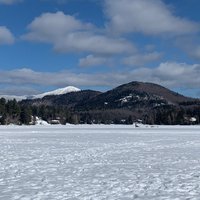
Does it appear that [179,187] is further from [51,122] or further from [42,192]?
[51,122]

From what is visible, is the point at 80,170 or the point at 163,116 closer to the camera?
the point at 80,170

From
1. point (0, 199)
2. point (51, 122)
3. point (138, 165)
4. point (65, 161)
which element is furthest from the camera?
point (51, 122)

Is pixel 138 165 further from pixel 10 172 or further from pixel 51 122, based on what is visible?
pixel 51 122

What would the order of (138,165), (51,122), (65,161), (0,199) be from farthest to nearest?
(51,122)
(65,161)
(138,165)
(0,199)

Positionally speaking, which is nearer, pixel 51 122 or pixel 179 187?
pixel 179 187

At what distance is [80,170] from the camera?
17.9m

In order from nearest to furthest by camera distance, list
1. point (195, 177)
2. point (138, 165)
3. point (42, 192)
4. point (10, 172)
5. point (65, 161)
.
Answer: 1. point (42, 192)
2. point (195, 177)
3. point (10, 172)
4. point (138, 165)
5. point (65, 161)

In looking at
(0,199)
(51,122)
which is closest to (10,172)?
(0,199)

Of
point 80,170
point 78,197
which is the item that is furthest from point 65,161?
point 78,197

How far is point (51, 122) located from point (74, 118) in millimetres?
10165

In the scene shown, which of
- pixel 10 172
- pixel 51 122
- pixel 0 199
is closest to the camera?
pixel 0 199

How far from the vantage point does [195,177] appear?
611 inches

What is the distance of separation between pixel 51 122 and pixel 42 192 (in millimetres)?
146949

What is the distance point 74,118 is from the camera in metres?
163
